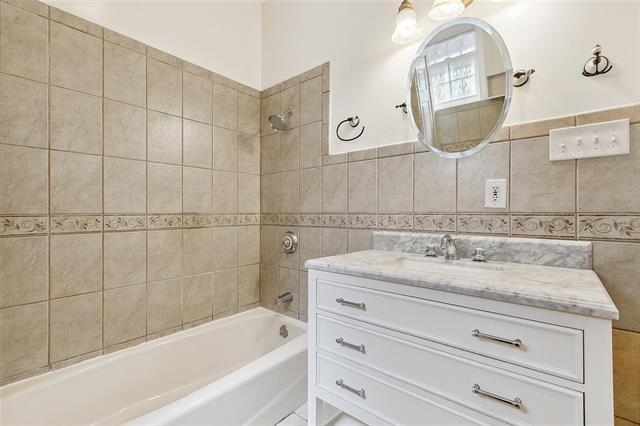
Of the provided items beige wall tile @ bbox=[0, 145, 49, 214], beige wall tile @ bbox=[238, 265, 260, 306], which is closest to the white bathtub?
beige wall tile @ bbox=[238, 265, 260, 306]

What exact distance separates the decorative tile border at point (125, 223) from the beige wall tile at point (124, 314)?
1.04ft

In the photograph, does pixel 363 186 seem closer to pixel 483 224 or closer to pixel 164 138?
pixel 483 224

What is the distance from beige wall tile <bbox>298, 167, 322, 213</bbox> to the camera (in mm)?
1747

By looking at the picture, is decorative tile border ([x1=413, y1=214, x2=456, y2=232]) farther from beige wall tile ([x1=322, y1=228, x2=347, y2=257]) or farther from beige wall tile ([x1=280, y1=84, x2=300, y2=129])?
beige wall tile ([x1=280, y1=84, x2=300, y2=129])

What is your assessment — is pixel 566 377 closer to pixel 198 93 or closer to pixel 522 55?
pixel 522 55

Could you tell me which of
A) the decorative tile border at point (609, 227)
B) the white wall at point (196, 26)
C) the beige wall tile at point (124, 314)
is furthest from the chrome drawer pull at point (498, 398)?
the white wall at point (196, 26)

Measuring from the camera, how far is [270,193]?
207 centimetres

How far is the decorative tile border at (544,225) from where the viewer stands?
3.24ft

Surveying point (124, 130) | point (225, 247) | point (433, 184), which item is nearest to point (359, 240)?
point (433, 184)

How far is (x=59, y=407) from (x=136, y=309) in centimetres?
47

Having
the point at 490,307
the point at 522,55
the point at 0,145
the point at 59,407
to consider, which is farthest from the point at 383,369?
the point at 0,145

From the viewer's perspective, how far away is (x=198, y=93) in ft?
5.81

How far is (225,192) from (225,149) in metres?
0.30

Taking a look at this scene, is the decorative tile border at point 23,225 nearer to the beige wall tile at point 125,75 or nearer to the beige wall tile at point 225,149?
the beige wall tile at point 125,75
